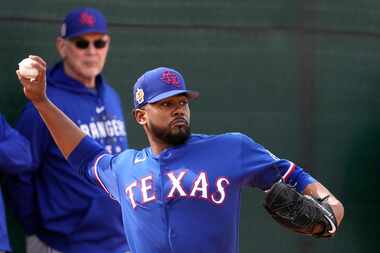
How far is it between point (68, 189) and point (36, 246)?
0.38m

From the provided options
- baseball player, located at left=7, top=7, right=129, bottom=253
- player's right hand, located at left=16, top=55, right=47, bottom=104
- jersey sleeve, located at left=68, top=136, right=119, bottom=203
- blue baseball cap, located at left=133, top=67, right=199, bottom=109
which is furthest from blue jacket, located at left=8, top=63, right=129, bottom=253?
blue baseball cap, located at left=133, top=67, right=199, bottom=109

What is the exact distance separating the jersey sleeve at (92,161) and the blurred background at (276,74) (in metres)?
1.45

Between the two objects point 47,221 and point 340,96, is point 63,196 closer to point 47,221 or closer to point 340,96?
point 47,221

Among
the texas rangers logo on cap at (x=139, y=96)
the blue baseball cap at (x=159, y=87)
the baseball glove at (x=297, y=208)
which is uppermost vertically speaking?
the blue baseball cap at (x=159, y=87)

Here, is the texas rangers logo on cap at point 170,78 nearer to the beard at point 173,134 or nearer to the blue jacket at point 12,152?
the beard at point 173,134

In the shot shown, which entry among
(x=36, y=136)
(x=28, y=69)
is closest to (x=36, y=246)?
(x=36, y=136)

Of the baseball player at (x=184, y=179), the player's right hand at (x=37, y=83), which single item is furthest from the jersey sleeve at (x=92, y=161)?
the player's right hand at (x=37, y=83)

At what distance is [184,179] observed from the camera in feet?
16.1

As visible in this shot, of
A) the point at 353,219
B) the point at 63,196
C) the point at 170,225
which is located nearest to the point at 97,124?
the point at 63,196

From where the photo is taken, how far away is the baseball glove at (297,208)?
4602 millimetres

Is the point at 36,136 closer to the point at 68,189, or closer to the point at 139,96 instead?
the point at 68,189

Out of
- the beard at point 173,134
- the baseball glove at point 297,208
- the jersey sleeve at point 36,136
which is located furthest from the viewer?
the jersey sleeve at point 36,136

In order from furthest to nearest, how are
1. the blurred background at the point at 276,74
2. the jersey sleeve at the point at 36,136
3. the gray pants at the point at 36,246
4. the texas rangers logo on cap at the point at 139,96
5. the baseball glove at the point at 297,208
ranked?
1. the blurred background at the point at 276,74
2. the gray pants at the point at 36,246
3. the jersey sleeve at the point at 36,136
4. the texas rangers logo on cap at the point at 139,96
5. the baseball glove at the point at 297,208

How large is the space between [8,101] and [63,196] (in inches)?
27.5
